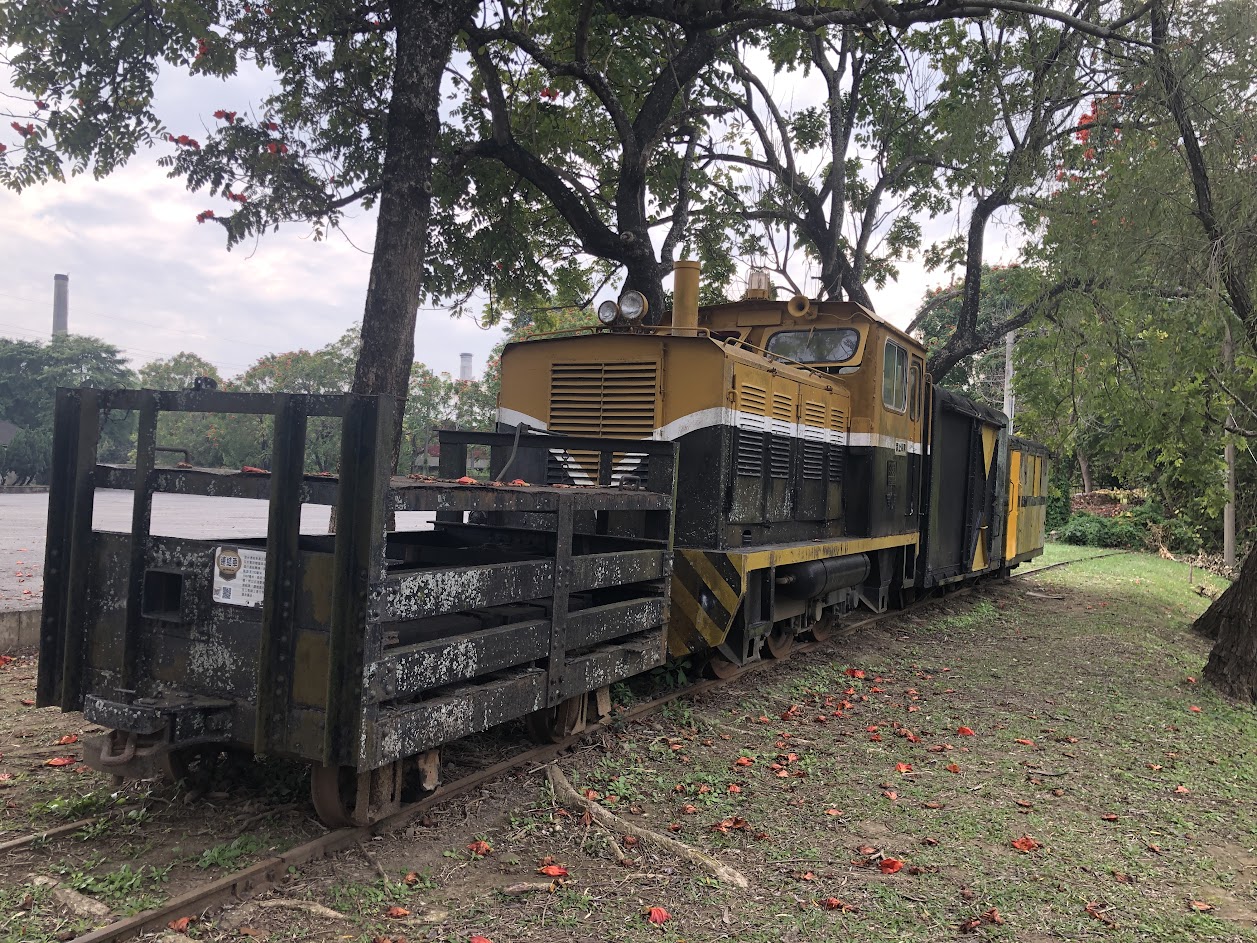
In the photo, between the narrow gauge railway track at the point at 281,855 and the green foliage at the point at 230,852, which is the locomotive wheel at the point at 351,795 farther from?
the green foliage at the point at 230,852

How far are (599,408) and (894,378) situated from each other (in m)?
3.68

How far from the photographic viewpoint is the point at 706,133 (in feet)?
43.6

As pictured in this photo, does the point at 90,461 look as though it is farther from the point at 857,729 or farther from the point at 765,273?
the point at 765,273

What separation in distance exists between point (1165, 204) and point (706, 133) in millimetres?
6985

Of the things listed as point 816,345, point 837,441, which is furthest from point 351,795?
point 816,345

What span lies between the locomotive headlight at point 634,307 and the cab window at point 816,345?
2.06 meters

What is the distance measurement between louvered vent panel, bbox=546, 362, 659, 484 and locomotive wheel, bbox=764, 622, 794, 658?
2150 mm

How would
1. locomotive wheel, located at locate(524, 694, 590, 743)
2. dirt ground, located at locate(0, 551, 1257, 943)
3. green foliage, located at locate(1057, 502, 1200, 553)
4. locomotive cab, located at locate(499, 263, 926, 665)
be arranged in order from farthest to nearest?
1. green foliage, located at locate(1057, 502, 1200, 553)
2. locomotive cab, located at locate(499, 263, 926, 665)
3. locomotive wheel, located at locate(524, 694, 590, 743)
4. dirt ground, located at locate(0, 551, 1257, 943)

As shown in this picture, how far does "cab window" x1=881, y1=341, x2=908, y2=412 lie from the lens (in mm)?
8469

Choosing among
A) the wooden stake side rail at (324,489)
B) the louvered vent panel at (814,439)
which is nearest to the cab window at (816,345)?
the louvered vent panel at (814,439)

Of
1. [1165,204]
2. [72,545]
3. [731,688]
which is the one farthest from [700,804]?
[1165,204]

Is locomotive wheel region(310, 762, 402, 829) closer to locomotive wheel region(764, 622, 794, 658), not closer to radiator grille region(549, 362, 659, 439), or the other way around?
radiator grille region(549, 362, 659, 439)

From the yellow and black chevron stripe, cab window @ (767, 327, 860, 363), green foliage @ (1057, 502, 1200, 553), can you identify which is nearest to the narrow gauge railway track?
the yellow and black chevron stripe

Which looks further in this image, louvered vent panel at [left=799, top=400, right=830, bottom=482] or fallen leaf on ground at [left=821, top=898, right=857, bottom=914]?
louvered vent panel at [left=799, top=400, right=830, bottom=482]
